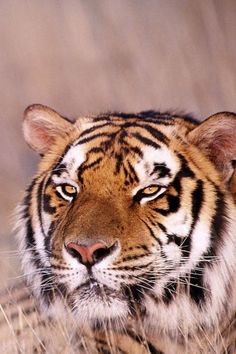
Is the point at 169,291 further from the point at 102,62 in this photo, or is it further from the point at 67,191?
the point at 102,62

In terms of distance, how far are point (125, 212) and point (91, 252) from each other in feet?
0.42

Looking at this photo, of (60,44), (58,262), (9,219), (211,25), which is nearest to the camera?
(58,262)

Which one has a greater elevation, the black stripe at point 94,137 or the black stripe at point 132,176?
the black stripe at point 94,137

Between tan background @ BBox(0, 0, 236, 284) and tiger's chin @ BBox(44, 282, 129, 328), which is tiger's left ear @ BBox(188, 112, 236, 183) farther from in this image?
tiger's chin @ BBox(44, 282, 129, 328)

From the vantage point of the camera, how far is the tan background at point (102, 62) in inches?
77.8

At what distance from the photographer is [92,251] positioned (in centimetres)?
175

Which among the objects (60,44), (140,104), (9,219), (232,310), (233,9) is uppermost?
(233,9)

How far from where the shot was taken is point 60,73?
2.05 metres

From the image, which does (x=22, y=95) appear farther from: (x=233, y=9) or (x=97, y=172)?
(x=233, y=9)

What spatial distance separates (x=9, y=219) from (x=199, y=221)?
44 centimetres

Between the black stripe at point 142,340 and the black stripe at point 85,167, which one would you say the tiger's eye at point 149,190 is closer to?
the black stripe at point 85,167

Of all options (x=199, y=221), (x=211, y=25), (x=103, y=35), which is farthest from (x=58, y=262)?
(x=211, y=25)

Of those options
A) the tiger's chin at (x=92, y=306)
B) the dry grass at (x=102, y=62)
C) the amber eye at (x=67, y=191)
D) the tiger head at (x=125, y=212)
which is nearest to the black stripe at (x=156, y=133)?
the tiger head at (x=125, y=212)

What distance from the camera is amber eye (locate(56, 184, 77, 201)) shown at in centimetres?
186
